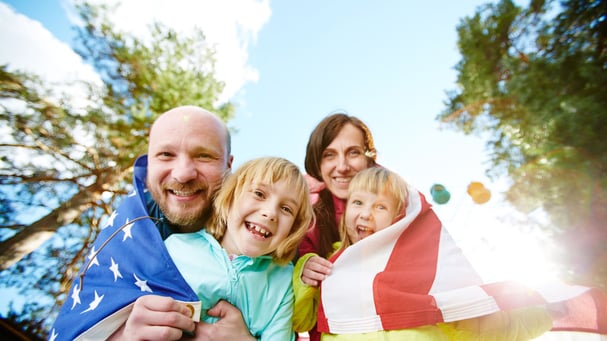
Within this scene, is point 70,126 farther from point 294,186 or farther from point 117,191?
point 294,186

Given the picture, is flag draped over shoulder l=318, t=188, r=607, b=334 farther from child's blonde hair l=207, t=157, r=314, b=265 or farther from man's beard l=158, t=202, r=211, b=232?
man's beard l=158, t=202, r=211, b=232

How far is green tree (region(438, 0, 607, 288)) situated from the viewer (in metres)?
3.46

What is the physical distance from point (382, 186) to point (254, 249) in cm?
94

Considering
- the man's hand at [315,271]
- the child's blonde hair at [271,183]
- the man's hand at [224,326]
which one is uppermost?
the child's blonde hair at [271,183]

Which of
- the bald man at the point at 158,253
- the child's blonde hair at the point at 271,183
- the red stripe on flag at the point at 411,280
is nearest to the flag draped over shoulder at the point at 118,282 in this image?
the bald man at the point at 158,253

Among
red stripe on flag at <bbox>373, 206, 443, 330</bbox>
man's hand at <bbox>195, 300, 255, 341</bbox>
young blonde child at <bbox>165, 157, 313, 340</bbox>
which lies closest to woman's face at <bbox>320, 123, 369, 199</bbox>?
red stripe on flag at <bbox>373, 206, 443, 330</bbox>

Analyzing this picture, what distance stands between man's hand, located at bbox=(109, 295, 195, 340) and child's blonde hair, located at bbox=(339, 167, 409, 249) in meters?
0.98

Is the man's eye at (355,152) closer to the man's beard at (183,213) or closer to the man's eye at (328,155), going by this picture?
the man's eye at (328,155)

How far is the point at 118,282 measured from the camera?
4.62 feet

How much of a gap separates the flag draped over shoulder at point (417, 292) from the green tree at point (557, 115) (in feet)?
8.91

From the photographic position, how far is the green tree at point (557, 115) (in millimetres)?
3465

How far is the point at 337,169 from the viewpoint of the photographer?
2412mm

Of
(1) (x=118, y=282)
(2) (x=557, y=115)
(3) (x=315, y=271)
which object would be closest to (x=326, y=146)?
(3) (x=315, y=271)

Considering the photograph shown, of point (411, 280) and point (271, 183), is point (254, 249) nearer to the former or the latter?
point (271, 183)
